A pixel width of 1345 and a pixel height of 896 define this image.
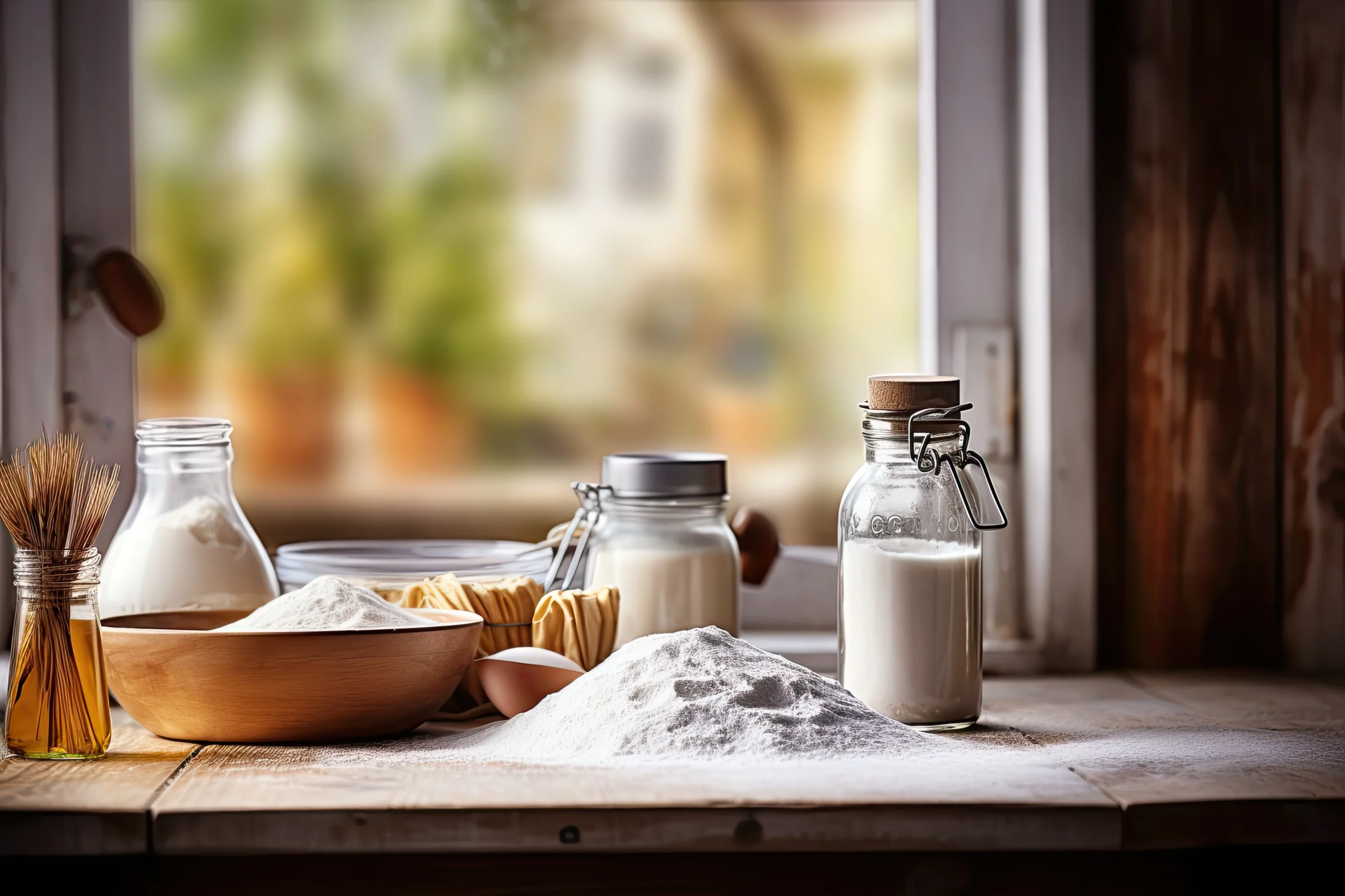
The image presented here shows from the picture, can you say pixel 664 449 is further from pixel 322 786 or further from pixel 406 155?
pixel 322 786

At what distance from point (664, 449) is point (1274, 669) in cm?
65

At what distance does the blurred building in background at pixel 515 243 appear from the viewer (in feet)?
4.44

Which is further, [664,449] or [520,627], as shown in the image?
[664,449]

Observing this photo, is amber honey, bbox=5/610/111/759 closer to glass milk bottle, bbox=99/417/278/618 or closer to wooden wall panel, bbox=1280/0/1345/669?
glass milk bottle, bbox=99/417/278/618

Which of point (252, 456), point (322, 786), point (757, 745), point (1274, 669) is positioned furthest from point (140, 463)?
point (1274, 669)

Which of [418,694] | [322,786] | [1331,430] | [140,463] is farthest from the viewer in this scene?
[1331,430]

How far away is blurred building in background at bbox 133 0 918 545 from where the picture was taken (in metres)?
1.35

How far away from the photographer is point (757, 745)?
34.8 inches

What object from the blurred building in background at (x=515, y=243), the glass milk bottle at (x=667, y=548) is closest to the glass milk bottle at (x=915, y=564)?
the glass milk bottle at (x=667, y=548)

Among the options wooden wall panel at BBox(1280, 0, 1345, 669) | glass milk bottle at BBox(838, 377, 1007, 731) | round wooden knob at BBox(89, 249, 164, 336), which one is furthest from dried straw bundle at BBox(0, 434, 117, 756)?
wooden wall panel at BBox(1280, 0, 1345, 669)

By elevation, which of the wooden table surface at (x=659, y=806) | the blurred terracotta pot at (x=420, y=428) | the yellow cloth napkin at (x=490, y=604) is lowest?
the wooden table surface at (x=659, y=806)

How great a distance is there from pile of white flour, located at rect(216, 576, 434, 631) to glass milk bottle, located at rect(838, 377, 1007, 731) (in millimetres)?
341

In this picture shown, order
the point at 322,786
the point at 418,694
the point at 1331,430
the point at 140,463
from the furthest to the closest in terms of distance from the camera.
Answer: the point at 1331,430 < the point at 140,463 < the point at 418,694 < the point at 322,786

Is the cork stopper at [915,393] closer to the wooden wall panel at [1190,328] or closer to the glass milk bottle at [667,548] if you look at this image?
the glass milk bottle at [667,548]
